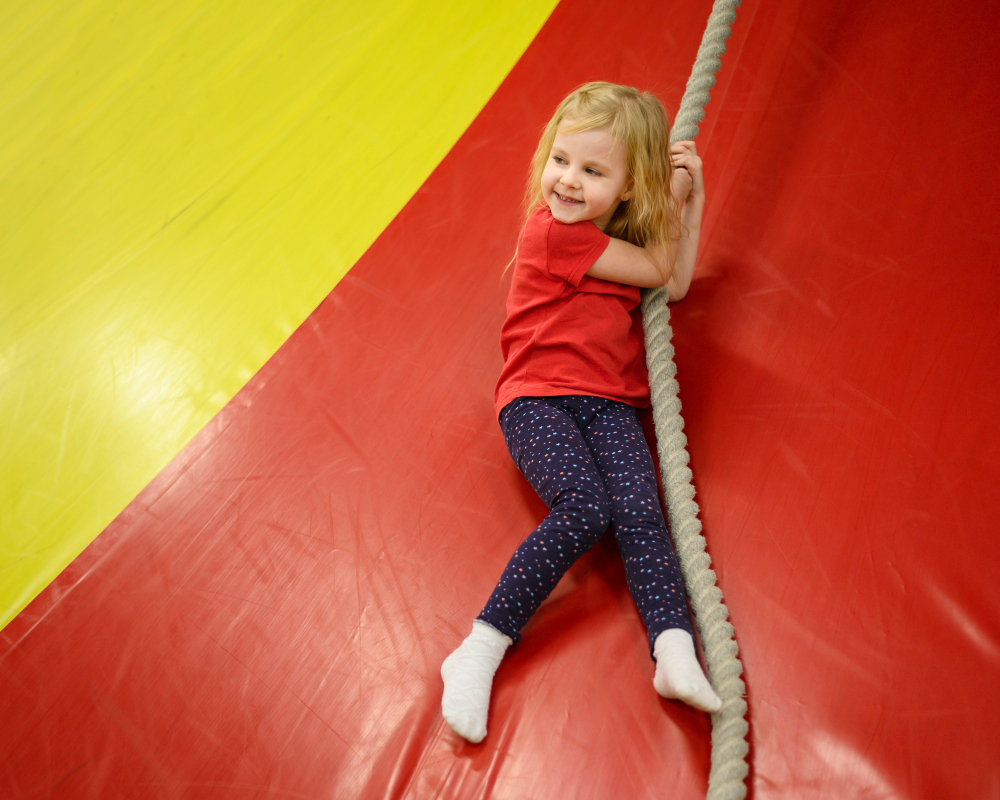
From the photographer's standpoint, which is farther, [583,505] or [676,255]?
[676,255]

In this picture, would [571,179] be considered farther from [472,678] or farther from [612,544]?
[472,678]

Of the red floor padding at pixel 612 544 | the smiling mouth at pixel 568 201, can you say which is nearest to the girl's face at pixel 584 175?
the smiling mouth at pixel 568 201

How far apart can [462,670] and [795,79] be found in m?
Result: 1.14

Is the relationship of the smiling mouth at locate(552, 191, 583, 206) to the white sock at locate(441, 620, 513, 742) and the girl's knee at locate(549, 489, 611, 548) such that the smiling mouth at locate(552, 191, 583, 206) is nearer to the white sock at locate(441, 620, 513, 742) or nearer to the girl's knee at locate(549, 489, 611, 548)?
the girl's knee at locate(549, 489, 611, 548)

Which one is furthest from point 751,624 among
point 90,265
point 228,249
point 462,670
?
point 90,265

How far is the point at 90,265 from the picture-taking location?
4.57ft

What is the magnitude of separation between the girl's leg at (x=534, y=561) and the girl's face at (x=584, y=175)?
299mm

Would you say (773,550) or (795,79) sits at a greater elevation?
(795,79)

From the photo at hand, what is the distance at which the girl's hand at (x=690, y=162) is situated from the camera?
42.2 inches

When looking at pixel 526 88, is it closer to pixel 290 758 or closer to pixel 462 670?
pixel 462 670

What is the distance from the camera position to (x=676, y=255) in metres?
1.10

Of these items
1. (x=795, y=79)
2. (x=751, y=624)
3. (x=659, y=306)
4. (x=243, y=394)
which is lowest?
(x=243, y=394)

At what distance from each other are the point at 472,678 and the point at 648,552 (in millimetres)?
243

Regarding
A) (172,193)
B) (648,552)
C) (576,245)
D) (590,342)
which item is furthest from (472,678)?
(172,193)
